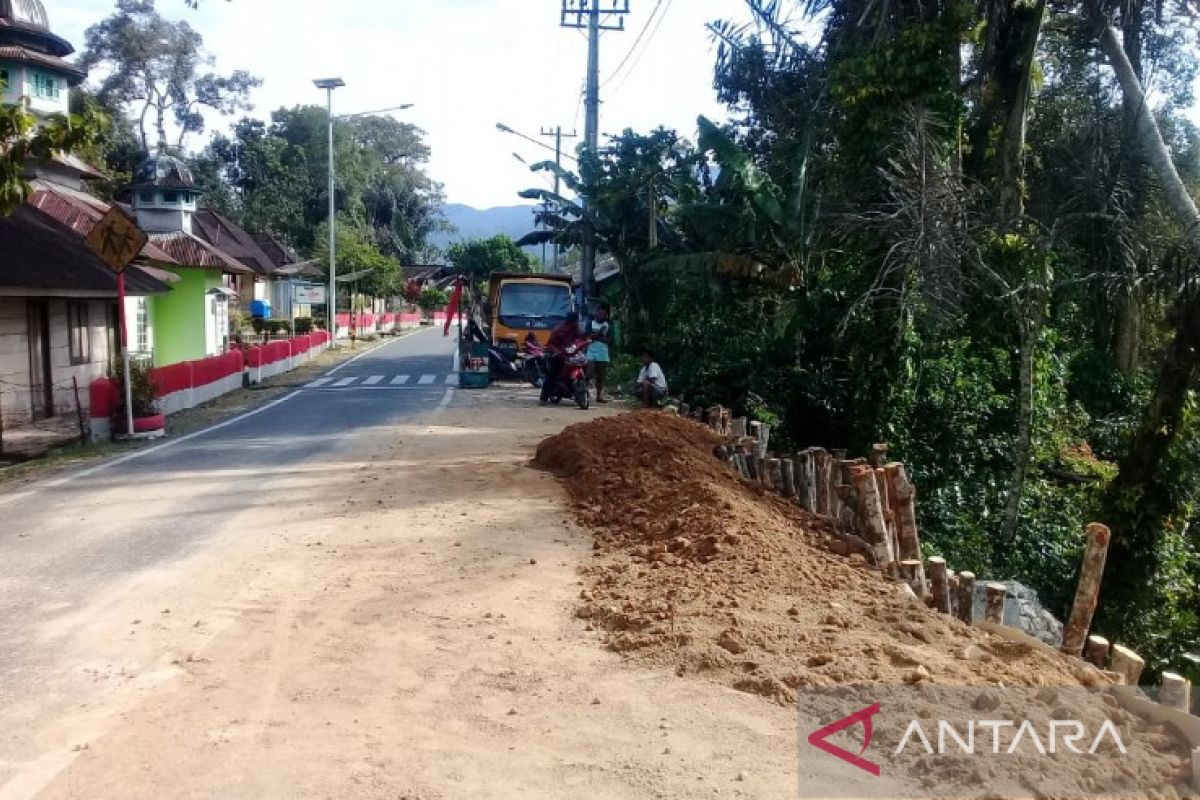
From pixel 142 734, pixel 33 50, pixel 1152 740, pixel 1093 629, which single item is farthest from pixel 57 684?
pixel 33 50

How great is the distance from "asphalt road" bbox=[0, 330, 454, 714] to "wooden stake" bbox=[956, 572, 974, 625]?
5363mm

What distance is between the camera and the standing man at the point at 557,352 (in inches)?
735

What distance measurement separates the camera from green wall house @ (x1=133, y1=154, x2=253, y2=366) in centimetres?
2964

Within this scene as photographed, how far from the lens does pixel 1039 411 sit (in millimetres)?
15461

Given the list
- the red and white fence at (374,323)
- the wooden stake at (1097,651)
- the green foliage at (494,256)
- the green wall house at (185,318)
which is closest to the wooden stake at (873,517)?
the wooden stake at (1097,651)

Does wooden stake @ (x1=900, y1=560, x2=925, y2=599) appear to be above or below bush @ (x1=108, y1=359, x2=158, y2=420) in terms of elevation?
below

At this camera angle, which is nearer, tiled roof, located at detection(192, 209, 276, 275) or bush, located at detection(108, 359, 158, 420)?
bush, located at detection(108, 359, 158, 420)

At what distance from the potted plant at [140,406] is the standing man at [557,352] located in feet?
22.3

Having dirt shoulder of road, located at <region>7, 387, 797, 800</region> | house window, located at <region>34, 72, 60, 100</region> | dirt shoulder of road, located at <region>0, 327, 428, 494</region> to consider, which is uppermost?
house window, located at <region>34, 72, 60, 100</region>

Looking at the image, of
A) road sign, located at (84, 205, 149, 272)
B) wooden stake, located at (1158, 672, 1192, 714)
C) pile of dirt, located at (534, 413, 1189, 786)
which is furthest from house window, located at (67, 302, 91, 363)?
wooden stake, located at (1158, 672, 1192, 714)

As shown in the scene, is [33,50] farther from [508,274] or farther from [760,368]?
[760,368]

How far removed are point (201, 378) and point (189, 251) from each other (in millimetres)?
10251

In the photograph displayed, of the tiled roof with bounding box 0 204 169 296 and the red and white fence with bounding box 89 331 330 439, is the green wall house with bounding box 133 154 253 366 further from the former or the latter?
the tiled roof with bounding box 0 204 169 296

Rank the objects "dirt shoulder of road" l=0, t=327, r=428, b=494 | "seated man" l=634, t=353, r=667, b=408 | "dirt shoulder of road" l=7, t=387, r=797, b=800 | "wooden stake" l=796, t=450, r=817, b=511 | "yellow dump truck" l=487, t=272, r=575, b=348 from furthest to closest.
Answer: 1. "yellow dump truck" l=487, t=272, r=575, b=348
2. "seated man" l=634, t=353, r=667, b=408
3. "dirt shoulder of road" l=0, t=327, r=428, b=494
4. "wooden stake" l=796, t=450, r=817, b=511
5. "dirt shoulder of road" l=7, t=387, r=797, b=800
